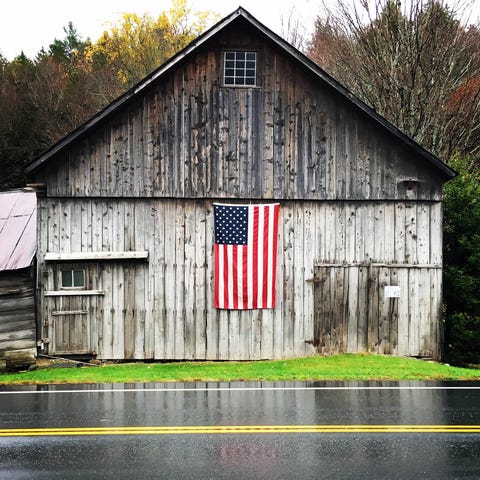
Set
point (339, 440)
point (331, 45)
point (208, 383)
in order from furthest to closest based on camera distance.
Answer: point (331, 45) → point (208, 383) → point (339, 440)

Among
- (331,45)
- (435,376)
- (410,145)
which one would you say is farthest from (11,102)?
(435,376)

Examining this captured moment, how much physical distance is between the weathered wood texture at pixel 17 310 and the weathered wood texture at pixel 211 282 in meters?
0.41

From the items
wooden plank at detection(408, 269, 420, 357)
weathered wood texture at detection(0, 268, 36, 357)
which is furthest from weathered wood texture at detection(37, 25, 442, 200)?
weathered wood texture at detection(0, 268, 36, 357)

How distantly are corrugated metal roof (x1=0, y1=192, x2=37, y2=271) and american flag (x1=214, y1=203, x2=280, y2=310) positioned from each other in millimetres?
4928

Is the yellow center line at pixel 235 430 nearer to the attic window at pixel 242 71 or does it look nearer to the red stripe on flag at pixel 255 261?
the red stripe on flag at pixel 255 261

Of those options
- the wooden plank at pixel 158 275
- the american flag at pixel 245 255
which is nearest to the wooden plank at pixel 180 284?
the wooden plank at pixel 158 275

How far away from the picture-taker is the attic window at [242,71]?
62.1ft

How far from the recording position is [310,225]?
19.4 metres

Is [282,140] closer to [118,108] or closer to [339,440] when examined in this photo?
[118,108]

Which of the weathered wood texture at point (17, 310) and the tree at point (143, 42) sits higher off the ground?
the tree at point (143, 42)

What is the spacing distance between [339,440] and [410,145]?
10799mm

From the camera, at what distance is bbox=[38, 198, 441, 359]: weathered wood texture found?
1898 centimetres

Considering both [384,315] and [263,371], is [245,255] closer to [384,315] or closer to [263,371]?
[263,371]

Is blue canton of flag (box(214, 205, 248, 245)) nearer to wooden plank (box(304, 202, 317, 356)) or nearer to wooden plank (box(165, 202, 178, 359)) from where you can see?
wooden plank (box(165, 202, 178, 359))
